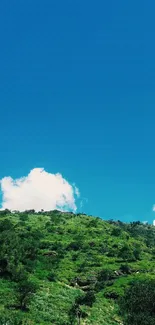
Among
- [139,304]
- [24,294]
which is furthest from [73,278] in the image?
[24,294]

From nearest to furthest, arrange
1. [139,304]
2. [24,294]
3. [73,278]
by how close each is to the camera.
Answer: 1. [24,294]
2. [139,304]
3. [73,278]

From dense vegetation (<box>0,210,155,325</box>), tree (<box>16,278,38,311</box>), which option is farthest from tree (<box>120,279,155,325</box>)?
tree (<box>16,278,38,311</box>)

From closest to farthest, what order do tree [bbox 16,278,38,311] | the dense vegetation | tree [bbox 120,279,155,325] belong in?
tree [bbox 120,279,155,325]
tree [bbox 16,278,38,311]
the dense vegetation

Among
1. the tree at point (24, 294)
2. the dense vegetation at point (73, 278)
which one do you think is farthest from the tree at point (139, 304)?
the tree at point (24, 294)

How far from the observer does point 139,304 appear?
74500 mm

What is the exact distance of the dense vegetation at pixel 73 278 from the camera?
70250mm

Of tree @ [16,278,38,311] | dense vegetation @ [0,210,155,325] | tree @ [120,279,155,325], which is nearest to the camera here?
tree @ [120,279,155,325]

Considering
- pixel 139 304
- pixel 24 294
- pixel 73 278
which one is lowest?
pixel 139 304

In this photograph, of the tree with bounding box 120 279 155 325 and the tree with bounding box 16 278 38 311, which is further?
the tree with bounding box 16 278 38 311

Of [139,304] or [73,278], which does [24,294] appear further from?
[73,278]

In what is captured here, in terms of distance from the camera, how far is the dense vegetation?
70.2m

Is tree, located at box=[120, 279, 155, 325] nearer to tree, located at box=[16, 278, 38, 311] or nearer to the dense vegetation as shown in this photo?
the dense vegetation

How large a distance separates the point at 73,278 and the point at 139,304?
77.7 feet

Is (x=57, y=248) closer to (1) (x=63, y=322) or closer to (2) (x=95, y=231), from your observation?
(2) (x=95, y=231)
